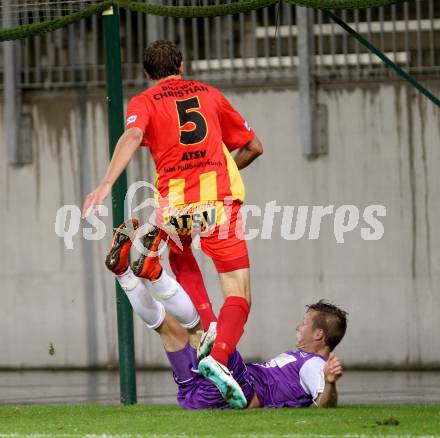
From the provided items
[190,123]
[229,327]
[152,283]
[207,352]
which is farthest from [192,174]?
[207,352]

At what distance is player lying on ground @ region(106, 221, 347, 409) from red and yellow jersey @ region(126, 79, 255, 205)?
1.20ft

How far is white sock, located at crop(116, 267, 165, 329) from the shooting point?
801 centimetres

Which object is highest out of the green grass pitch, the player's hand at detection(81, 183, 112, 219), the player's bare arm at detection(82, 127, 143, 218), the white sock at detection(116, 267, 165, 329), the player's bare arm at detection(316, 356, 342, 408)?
the player's bare arm at detection(82, 127, 143, 218)

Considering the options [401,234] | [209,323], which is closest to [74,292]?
[401,234]

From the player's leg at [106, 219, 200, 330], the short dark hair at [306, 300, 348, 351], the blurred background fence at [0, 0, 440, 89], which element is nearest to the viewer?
the player's leg at [106, 219, 200, 330]

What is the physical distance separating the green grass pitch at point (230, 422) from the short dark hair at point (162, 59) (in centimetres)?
205

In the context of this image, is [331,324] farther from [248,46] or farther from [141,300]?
[248,46]

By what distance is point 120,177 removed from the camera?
9.16 metres

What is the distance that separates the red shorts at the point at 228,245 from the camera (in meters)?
7.89

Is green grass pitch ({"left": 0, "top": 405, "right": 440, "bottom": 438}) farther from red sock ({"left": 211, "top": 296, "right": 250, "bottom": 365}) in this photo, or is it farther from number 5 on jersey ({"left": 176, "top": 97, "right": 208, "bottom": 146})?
number 5 on jersey ({"left": 176, "top": 97, "right": 208, "bottom": 146})

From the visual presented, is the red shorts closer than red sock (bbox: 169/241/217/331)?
Yes

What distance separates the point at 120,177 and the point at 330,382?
7.51 ft

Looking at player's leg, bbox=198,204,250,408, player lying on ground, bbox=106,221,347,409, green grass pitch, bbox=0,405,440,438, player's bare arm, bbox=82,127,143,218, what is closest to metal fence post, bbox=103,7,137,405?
green grass pitch, bbox=0,405,440,438

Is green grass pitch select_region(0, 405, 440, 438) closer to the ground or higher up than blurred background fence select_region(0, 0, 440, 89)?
closer to the ground
